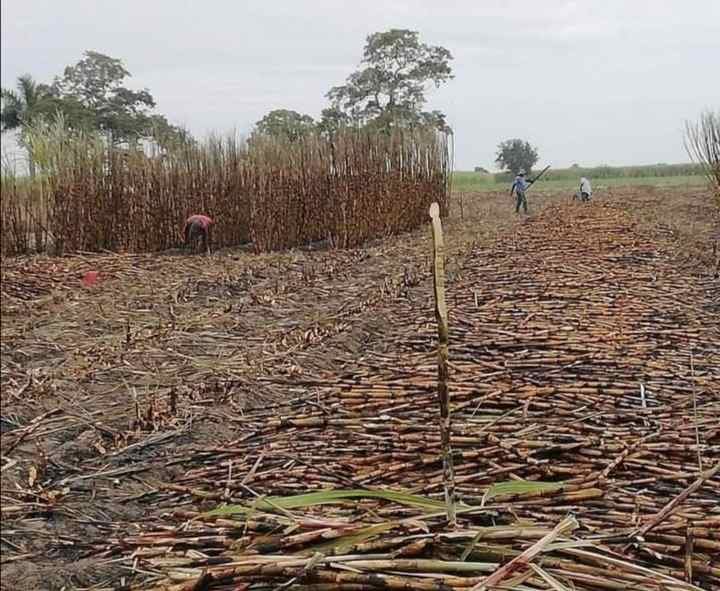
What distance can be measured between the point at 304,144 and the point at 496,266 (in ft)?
15.7

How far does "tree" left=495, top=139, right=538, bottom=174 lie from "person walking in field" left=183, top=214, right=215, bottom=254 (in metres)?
27.3

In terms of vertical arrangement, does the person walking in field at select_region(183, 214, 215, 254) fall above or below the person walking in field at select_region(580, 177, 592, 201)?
below

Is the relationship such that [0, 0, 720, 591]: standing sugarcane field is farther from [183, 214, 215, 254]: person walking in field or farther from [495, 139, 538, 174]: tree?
[495, 139, 538, 174]: tree

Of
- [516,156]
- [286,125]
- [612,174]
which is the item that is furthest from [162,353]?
[612,174]

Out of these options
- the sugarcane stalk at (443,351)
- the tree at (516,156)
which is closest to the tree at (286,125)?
the sugarcane stalk at (443,351)

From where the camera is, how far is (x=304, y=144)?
39.7ft

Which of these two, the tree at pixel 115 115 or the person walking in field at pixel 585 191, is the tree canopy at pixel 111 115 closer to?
the tree at pixel 115 115

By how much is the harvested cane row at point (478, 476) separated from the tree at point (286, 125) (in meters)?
7.97

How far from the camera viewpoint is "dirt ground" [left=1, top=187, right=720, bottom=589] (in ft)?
7.19

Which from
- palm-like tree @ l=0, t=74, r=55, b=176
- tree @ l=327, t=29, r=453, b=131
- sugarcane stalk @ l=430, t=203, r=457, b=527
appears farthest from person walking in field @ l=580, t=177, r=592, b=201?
sugarcane stalk @ l=430, t=203, r=457, b=527

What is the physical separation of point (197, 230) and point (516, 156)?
94.5ft

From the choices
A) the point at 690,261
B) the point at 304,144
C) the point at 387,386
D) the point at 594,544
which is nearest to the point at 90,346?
the point at 387,386

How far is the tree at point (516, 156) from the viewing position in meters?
37.4

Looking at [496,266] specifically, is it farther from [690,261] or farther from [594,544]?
[594,544]
